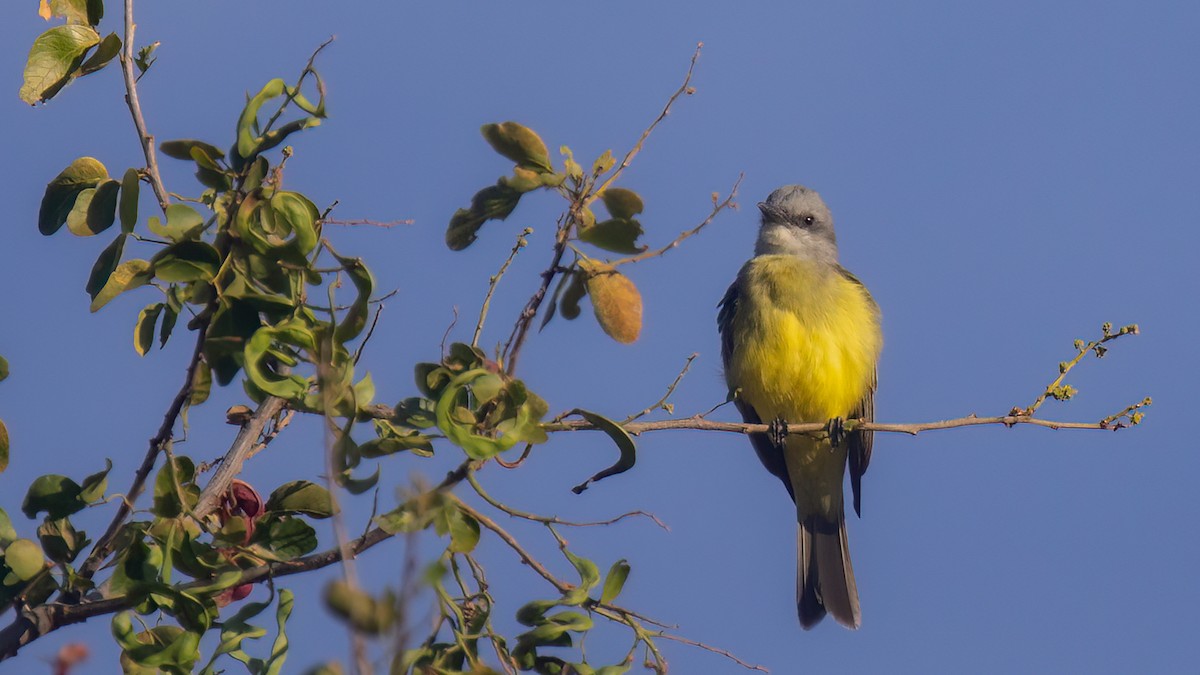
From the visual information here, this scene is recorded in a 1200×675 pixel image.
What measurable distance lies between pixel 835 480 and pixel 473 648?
5.19 meters

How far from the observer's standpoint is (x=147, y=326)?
277 centimetres

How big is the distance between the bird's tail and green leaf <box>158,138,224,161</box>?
5165 mm

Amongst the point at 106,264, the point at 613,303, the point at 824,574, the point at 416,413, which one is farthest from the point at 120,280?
the point at 824,574

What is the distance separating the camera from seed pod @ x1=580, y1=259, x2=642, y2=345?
2.88 metres

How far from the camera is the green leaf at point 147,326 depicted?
2.75 metres

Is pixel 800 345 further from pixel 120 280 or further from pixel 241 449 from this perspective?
pixel 120 280

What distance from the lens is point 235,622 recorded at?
282 centimetres

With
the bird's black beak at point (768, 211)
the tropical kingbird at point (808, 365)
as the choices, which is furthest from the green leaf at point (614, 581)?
the bird's black beak at point (768, 211)

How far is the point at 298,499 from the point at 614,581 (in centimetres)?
70

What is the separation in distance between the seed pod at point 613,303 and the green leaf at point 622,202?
11 cm

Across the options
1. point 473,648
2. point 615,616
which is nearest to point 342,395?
point 473,648

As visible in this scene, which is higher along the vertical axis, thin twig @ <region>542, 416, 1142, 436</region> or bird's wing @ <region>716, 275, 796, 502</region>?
bird's wing @ <region>716, 275, 796, 502</region>

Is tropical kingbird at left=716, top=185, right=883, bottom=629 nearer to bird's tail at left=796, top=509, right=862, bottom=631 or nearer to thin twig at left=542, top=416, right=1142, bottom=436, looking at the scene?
bird's tail at left=796, top=509, right=862, bottom=631

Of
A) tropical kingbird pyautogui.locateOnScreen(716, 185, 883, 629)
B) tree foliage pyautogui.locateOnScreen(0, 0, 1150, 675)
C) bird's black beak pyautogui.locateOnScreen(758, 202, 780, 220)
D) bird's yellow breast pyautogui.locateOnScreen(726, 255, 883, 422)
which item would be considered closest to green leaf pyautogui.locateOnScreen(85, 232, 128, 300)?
tree foliage pyautogui.locateOnScreen(0, 0, 1150, 675)
